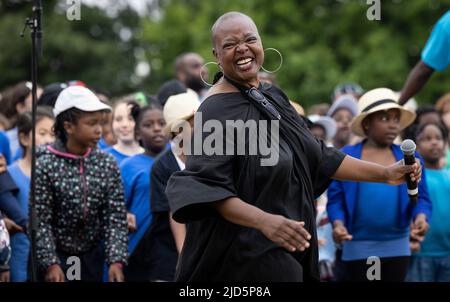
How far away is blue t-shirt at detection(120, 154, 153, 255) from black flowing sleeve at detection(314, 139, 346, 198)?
2.64 metres

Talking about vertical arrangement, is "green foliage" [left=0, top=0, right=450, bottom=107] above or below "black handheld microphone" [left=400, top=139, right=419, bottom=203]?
above

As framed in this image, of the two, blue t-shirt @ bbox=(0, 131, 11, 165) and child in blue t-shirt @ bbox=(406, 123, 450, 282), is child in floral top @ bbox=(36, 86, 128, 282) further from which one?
child in blue t-shirt @ bbox=(406, 123, 450, 282)

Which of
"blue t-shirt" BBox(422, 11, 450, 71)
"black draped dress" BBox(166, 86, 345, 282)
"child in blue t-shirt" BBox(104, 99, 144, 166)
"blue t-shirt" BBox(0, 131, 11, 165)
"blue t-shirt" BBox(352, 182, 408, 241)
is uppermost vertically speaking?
"blue t-shirt" BBox(422, 11, 450, 71)

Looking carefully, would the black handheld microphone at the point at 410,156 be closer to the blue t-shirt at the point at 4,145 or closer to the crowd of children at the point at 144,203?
the crowd of children at the point at 144,203

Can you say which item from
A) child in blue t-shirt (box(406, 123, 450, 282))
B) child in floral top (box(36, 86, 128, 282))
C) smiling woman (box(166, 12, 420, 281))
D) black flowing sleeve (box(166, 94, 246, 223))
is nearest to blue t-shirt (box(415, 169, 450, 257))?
child in blue t-shirt (box(406, 123, 450, 282))

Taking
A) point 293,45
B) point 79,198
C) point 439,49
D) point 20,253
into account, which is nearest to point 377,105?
point 439,49

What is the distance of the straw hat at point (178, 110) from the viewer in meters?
7.83

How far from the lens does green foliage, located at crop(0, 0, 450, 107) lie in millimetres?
24156
